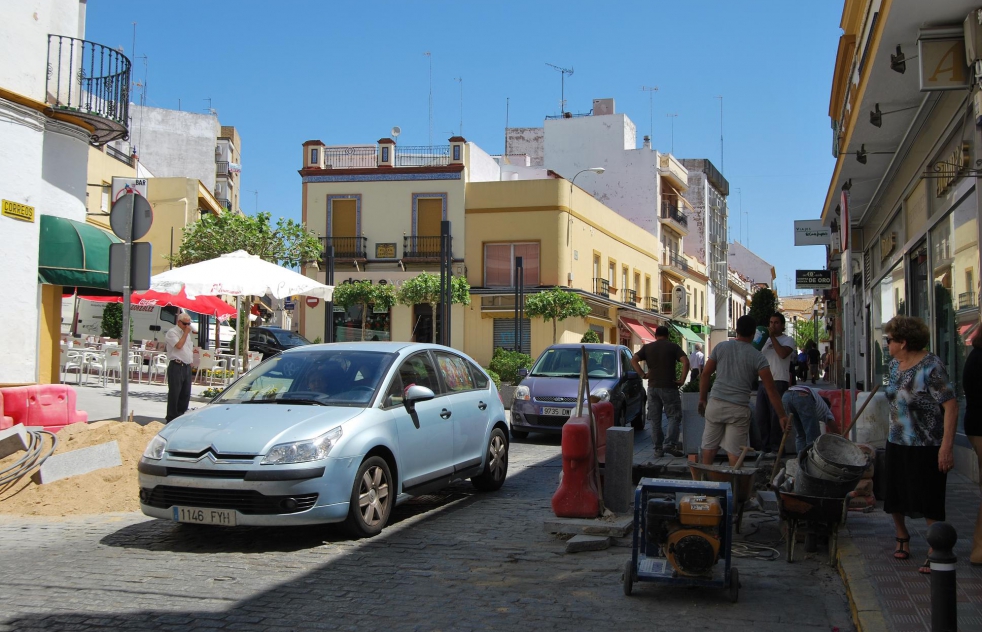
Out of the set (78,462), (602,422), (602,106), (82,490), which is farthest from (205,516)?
(602,106)

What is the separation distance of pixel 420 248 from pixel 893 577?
35515 mm

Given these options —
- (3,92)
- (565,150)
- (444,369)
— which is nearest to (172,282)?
(3,92)

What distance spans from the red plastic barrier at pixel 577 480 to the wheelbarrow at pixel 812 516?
1.62 metres

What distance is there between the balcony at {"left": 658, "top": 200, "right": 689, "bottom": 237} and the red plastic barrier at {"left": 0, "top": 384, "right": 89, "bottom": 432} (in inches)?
1787

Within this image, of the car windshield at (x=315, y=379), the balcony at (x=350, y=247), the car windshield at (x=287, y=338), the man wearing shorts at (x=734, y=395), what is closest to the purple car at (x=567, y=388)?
the man wearing shorts at (x=734, y=395)

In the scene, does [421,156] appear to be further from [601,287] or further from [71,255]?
[71,255]

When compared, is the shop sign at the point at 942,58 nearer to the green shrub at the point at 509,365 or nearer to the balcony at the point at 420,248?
the green shrub at the point at 509,365

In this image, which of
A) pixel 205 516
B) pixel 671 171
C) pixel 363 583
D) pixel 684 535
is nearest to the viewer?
pixel 684 535

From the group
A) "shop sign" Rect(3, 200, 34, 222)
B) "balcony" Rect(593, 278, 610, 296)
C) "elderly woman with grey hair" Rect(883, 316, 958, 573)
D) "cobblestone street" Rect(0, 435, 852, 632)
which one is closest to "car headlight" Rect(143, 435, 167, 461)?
"cobblestone street" Rect(0, 435, 852, 632)

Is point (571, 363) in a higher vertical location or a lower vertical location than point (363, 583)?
higher

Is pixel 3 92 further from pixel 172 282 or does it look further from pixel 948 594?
pixel 948 594

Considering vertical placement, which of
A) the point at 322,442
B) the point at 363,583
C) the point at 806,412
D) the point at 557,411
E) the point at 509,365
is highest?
the point at 509,365

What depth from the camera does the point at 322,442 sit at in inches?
268

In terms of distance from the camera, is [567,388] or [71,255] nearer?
[71,255]
